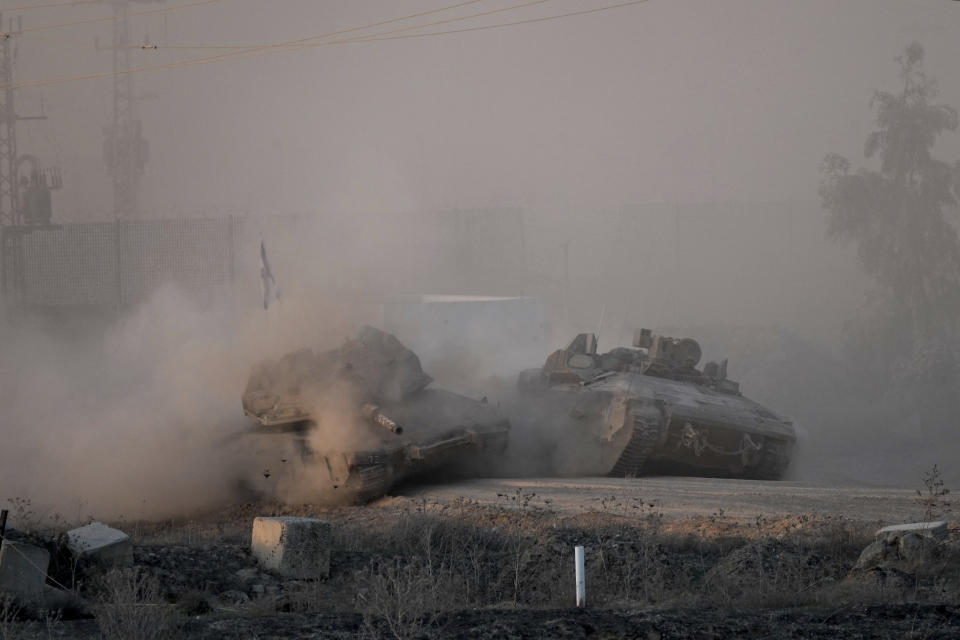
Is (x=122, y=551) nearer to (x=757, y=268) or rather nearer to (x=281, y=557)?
(x=281, y=557)

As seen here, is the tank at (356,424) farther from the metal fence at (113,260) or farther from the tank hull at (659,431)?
the metal fence at (113,260)

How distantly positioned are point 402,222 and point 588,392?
1267 inches

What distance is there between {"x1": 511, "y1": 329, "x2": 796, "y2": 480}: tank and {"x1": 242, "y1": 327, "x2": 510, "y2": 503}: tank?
1.57 metres

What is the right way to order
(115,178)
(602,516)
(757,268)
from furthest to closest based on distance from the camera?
(757,268) < (115,178) < (602,516)

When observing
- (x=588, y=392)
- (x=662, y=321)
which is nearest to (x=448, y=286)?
(x=662, y=321)

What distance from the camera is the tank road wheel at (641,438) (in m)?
18.9

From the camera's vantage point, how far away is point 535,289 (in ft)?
184

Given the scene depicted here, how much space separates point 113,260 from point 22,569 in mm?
35180

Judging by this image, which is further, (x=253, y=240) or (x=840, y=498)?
(x=253, y=240)

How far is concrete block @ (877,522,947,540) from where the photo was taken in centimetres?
1160

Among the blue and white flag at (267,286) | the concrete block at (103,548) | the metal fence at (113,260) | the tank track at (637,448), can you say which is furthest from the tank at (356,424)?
the metal fence at (113,260)

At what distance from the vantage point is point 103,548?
1108 cm

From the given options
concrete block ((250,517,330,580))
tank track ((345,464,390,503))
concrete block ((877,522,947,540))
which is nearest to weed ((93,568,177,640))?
concrete block ((250,517,330,580))

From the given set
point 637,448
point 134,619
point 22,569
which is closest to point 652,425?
point 637,448
